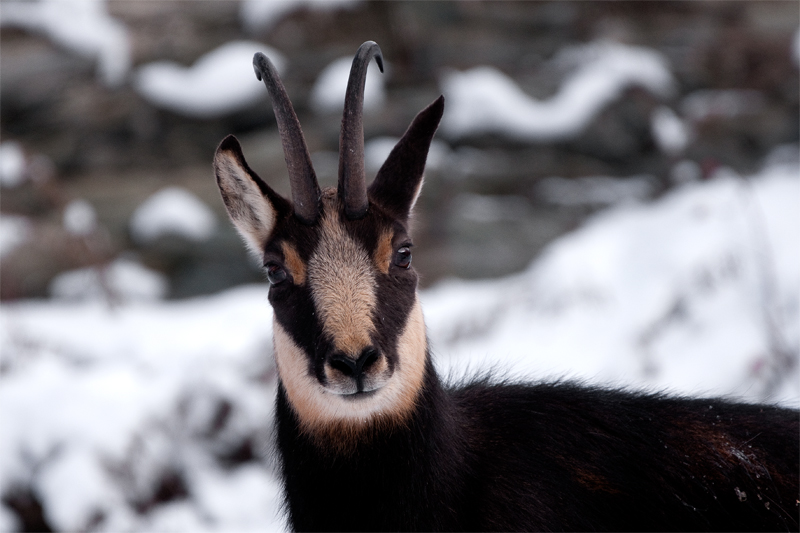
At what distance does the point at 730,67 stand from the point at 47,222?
38.5 ft

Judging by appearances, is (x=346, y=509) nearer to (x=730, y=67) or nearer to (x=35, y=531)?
(x=35, y=531)

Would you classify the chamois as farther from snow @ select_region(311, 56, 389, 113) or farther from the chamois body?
snow @ select_region(311, 56, 389, 113)

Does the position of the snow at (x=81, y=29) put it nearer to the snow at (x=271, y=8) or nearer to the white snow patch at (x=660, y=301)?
the snow at (x=271, y=8)

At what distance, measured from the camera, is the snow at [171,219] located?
11492 millimetres

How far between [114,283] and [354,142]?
27.6 feet

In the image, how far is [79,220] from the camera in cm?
1082

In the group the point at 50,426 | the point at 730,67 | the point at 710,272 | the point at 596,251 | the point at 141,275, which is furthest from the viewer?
the point at 730,67

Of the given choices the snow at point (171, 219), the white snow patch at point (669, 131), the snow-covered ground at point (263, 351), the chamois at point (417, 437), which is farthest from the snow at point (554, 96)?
the chamois at point (417, 437)

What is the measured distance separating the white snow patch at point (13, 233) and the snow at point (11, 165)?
0.64 metres

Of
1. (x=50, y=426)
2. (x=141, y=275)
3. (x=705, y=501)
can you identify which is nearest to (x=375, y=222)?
(x=705, y=501)

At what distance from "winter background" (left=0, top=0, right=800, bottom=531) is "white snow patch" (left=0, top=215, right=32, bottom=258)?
0.05 meters

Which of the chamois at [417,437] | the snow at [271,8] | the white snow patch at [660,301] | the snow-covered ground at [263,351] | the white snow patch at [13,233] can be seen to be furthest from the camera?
the snow at [271,8]

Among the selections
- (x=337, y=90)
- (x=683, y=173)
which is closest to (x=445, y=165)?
(x=337, y=90)

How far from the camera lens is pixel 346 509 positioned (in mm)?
3193
